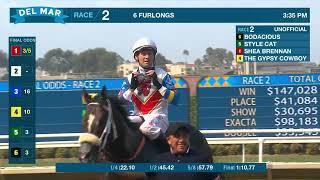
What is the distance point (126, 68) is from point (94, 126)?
561 mm

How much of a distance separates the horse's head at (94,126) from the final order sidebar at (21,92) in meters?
0.51

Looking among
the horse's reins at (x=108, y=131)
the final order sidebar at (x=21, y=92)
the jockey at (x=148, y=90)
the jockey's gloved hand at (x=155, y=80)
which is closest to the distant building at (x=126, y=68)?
the jockey at (x=148, y=90)

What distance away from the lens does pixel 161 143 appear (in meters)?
4.11

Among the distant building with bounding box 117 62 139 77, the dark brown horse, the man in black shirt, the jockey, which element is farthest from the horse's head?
the man in black shirt

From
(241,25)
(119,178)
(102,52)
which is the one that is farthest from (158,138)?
(241,25)

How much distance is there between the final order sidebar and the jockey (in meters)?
0.66

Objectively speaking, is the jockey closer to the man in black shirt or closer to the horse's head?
the horse's head

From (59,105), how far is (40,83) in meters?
0.26

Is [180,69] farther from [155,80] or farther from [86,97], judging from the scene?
[86,97]

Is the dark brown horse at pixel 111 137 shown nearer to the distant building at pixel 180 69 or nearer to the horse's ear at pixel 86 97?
the horse's ear at pixel 86 97

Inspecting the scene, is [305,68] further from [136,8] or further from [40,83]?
[40,83]

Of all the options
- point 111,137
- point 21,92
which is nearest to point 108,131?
point 111,137

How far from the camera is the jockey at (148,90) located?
4168 millimetres

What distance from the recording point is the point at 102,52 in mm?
4227
